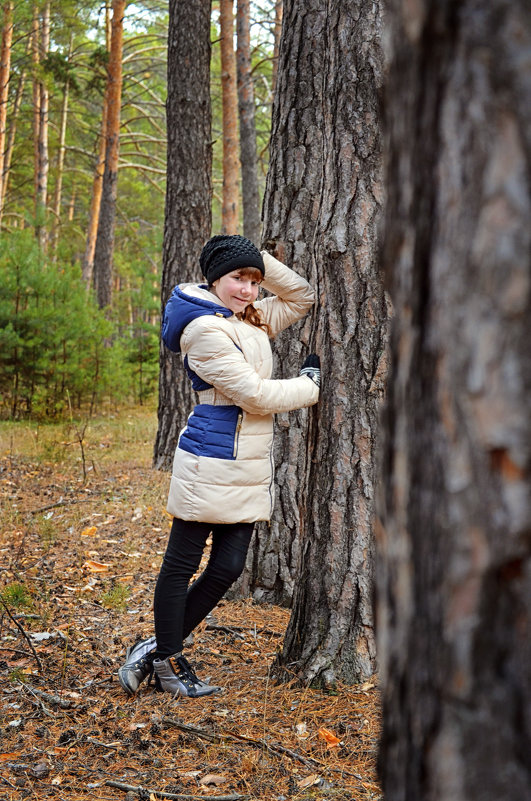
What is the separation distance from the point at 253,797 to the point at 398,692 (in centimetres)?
199

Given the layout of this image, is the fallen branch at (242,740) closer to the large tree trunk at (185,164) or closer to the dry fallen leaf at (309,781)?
the dry fallen leaf at (309,781)

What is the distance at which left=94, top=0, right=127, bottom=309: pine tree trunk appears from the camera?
1528cm

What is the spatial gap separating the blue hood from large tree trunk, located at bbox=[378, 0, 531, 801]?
2.39m

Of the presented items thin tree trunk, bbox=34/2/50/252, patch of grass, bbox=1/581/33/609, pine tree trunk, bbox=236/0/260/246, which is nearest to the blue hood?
patch of grass, bbox=1/581/33/609

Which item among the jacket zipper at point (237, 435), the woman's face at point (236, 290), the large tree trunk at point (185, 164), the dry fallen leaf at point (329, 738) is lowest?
the dry fallen leaf at point (329, 738)

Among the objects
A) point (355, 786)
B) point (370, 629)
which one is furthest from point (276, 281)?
point (355, 786)

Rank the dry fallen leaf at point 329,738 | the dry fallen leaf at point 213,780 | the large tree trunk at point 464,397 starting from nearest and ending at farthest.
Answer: the large tree trunk at point 464,397, the dry fallen leaf at point 213,780, the dry fallen leaf at point 329,738

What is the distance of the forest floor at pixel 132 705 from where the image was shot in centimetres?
281

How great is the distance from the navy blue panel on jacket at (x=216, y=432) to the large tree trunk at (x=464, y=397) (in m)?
2.36

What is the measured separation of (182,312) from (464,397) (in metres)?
2.58

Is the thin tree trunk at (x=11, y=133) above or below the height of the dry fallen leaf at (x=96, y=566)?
above

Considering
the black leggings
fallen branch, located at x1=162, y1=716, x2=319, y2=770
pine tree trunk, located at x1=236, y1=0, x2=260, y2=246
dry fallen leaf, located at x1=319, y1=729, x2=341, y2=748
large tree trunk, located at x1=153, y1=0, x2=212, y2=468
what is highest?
pine tree trunk, located at x1=236, y1=0, x2=260, y2=246

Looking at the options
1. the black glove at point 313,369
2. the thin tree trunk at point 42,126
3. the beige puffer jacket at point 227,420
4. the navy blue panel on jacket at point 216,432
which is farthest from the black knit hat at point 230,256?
the thin tree trunk at point 42,126

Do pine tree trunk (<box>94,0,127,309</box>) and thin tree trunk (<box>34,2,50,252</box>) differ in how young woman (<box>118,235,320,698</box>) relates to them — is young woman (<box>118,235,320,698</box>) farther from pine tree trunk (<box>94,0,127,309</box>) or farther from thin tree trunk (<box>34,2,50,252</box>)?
thin tree trunk (<box>34,2,50,252</box>)
